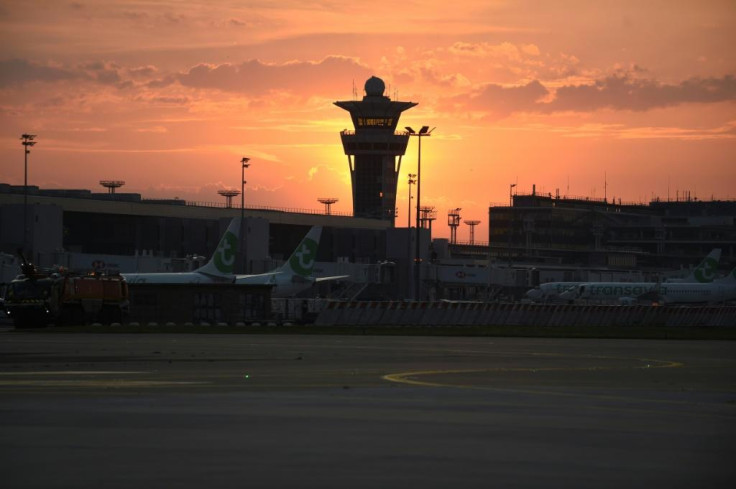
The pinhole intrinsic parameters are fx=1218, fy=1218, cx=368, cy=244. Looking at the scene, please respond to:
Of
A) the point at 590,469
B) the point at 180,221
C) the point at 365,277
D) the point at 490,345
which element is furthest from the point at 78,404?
the point at 180,221

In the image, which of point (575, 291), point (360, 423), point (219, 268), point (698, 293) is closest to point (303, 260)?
point (219, 268)

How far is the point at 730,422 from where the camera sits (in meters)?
18.2

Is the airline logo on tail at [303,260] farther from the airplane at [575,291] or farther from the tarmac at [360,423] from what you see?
the tarmac at [360,423]

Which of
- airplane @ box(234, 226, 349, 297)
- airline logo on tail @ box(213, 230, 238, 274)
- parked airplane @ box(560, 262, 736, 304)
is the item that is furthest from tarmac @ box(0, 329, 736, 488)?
parked airplane @ box(560, 262, 736, 304)

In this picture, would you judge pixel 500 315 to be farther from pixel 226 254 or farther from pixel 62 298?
pixel 62 298

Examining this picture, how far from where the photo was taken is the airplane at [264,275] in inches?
3765

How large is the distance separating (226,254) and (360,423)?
8045 cm

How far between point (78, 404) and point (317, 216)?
154 meters

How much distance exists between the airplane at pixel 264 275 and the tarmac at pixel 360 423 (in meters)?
62.5

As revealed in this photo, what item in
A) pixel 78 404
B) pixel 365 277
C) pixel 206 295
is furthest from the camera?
pixel 365 277

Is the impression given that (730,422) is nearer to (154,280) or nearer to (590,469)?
(590,469)

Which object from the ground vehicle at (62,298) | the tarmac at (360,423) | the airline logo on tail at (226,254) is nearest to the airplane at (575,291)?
the airline logo on tail at (226,254)

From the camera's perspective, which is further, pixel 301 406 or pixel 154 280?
pixel 154 280

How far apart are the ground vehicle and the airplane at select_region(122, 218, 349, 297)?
81.9 ft
